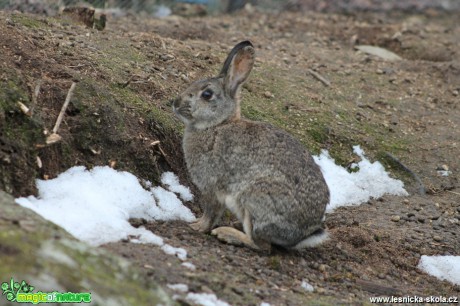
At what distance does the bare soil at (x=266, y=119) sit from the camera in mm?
5336

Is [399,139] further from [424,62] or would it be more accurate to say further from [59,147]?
[59,147]

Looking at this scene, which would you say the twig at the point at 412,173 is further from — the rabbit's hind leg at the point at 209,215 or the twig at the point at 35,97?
the twig at the point at 35,97

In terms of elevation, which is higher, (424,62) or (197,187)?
(424,62)

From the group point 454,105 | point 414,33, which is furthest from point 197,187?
point 414,33

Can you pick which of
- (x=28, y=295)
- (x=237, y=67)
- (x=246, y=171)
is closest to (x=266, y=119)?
(x=237, y=67)

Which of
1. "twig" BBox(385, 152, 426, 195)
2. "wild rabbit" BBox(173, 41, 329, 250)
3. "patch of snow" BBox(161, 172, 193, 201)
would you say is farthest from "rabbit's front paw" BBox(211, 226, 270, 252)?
"twig" BBox(385, 152, 426, 195)

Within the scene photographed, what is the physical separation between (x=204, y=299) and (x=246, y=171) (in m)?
1.69

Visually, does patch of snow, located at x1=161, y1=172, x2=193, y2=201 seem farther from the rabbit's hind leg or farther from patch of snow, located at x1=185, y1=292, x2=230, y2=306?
patch of snow, located at x1=185, y1=292, x2=230, y2=306

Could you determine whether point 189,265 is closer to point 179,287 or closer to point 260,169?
point 179,287

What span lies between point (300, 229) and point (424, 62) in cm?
641

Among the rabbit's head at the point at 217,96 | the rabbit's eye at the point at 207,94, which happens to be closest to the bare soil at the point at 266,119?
the rabbit's head at the point at 217,96

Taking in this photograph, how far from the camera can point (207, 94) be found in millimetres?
6328

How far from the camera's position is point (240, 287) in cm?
480

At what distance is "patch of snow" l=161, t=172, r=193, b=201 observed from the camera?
21.2 ft
